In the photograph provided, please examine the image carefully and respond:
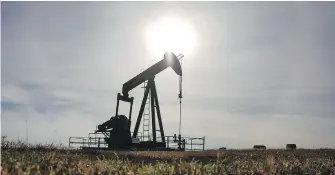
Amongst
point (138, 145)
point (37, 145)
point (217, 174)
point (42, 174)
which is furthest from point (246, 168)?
point (138, 145)

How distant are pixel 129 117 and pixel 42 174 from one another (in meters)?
29.6

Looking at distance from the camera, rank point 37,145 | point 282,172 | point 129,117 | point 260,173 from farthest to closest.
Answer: point 129,117, point 37,145, point 282,172, point 260,173

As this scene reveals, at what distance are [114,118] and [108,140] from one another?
6.45ft

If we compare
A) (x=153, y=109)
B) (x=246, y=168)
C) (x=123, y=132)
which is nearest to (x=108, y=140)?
(x=123, y=132)

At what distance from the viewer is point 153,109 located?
35.8m

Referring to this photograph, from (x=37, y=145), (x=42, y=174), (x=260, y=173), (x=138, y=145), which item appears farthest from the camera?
(x=138, y=145)

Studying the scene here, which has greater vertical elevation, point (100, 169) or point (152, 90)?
point (152, 90)

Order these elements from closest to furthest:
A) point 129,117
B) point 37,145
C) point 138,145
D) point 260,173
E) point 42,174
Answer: point 42,174
point 260,173
point 37,145
point 138,145
point 129,117

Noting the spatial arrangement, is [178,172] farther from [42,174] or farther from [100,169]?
[42,174]

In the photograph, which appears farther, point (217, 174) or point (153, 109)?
point (153, 109)

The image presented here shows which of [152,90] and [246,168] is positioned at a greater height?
[152,90]

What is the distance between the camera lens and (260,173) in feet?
28.3

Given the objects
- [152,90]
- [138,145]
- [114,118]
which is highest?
[152,90]

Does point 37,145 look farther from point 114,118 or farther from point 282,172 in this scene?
point 114,118
